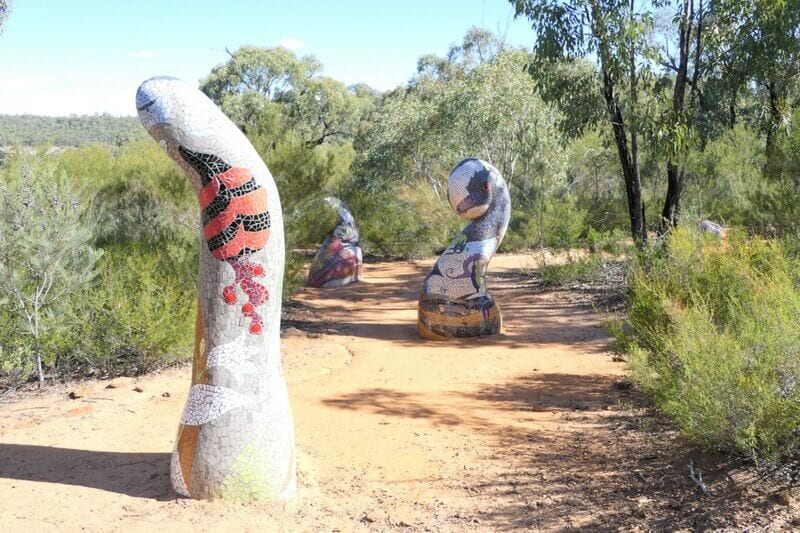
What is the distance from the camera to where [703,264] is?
6.81 metres

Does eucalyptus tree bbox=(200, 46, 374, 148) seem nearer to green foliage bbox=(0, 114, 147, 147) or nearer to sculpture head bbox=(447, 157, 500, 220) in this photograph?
sculpture head bbox=(447, 157, 500, 220)

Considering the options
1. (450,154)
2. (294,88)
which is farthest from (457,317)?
(294,88)

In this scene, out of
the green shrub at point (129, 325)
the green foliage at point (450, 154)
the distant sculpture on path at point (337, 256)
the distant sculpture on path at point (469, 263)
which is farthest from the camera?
the green foliage at point (450, 154)

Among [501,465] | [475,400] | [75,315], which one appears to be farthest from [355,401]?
[75,315]

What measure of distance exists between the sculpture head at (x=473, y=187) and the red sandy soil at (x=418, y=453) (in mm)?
1708

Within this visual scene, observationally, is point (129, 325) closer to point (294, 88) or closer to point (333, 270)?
point (333, 270)

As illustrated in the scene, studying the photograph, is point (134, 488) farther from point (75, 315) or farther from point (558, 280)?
point (558, 280)

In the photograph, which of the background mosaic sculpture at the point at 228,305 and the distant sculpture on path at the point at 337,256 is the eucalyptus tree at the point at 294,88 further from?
the background mosaic sculpture at the point at 228,305

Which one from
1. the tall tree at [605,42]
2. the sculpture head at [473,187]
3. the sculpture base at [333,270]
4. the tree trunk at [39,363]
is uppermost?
the tall tree at [605,42]

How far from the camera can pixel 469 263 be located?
28.6ft

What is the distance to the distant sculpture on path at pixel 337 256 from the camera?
13.7 meters

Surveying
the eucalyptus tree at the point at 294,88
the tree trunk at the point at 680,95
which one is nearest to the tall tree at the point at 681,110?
the tree trunk at the point at 680,95

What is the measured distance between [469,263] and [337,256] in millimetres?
5434

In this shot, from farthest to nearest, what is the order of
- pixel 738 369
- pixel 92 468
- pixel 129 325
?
pixel 129 325
pixel 92 468
pixel 738 369
